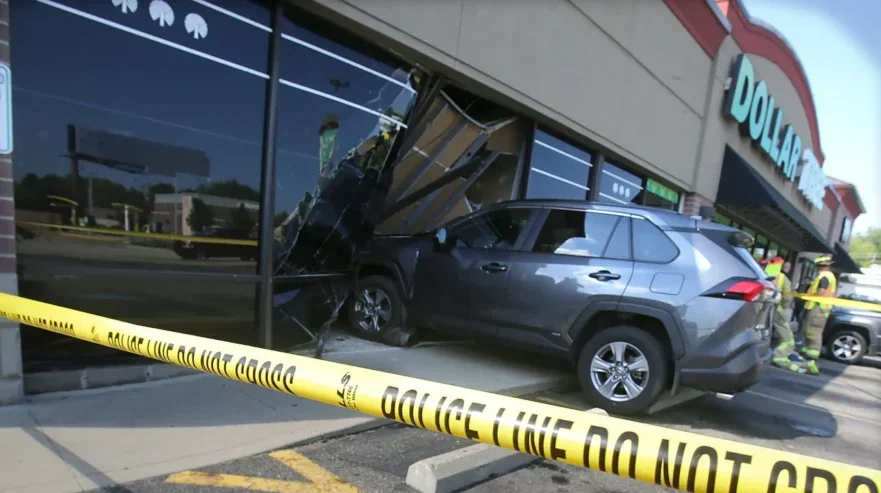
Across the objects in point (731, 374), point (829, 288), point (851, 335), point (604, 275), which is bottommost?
point (851, 335)

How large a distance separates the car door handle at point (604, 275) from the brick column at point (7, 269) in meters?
4.24

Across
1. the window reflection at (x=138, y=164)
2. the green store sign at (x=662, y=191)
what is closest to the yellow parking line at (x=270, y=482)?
the window reflection at (x=138, y=164)

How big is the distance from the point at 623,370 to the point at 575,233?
4.30 feet

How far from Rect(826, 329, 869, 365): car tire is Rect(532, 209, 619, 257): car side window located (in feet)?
29.7

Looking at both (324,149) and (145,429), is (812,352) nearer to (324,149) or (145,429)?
(324,149)

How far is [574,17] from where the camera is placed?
24.2 feet

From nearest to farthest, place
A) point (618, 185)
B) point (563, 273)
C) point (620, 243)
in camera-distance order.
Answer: point (620, 243) < point (563, 273) < point (618, 185)

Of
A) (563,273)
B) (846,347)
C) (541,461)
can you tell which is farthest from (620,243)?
(846,347)

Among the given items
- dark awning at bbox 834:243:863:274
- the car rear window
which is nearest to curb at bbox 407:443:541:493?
the car rear window

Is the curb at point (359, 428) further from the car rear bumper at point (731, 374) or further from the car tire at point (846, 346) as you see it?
the car tire at point (846, 346)

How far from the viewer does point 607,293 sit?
13.8ft

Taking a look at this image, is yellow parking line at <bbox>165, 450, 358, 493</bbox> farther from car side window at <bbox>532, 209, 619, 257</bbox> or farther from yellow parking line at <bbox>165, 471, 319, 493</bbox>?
car side window at <bbox>532, 209, 619, 257</bbox>

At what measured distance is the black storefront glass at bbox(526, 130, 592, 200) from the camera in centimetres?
800

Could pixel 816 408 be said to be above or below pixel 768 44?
below
